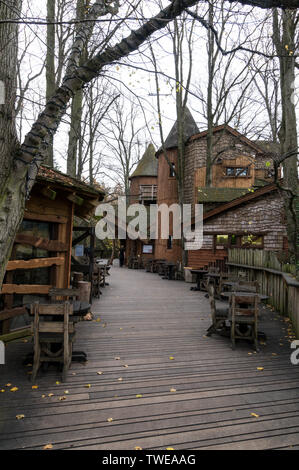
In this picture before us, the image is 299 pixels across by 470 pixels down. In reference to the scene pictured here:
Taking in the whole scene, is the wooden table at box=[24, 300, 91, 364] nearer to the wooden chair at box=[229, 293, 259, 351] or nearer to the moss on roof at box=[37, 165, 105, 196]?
the moss on roof at box=[37, 165, 105, 196]

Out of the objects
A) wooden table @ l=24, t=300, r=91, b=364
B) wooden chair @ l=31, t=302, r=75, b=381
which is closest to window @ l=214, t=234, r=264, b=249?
wooden table @ l=24, t=300, r=91, b=364

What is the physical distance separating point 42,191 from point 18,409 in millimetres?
4155

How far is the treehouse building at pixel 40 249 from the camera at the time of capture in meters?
6.70

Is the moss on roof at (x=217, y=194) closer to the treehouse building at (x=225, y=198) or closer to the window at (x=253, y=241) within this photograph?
the treehouse building at (x=225, y=198)

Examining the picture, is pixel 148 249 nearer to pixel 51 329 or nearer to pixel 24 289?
pixel 24 289

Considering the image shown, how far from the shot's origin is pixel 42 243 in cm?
730

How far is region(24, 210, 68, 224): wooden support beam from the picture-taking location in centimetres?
702

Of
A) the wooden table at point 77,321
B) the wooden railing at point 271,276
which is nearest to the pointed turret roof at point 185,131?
the wooden railing at point 271,276

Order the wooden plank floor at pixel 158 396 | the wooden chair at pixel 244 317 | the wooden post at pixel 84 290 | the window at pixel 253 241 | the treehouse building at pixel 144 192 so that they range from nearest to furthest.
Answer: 1. the wooden plank floor at pixel 158 396
2. the wooden chair at pixel 244 317
3. the wooden post at pixel 84 290
4. the window at pixel 253 241
5. the treehouse building at pixel 144 192

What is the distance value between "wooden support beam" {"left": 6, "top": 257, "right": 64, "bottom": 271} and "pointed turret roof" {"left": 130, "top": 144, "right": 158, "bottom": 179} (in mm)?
28052

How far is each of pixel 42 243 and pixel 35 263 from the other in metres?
0.47

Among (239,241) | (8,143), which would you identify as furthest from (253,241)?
(8,143)

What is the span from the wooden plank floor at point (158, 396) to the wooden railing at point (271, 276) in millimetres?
1346

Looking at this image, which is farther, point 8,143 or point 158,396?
point 158,396
